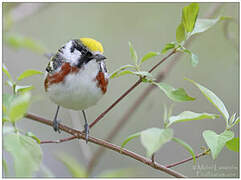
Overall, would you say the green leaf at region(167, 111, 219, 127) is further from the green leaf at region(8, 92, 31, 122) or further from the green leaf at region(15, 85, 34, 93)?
the green leaf at region(15, 85, 34, 93)

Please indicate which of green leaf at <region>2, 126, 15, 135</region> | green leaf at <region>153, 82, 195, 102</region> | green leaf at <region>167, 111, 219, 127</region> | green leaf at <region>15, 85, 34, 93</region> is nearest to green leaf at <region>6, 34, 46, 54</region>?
green leaf at <region>15, 85, 34, 93</region>

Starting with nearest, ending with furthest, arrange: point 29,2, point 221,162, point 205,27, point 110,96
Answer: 1. point 205,27
2. point 29,2
3. point 221,162
4. point 110,96

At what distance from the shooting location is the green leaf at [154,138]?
1296 millimetres

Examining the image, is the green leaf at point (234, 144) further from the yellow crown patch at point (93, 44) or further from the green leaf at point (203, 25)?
the yellow crown patch at point (93, 44)

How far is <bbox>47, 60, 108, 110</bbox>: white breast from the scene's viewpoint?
2.51 metres

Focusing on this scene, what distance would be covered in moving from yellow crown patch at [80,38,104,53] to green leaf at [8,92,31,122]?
3.26 feet

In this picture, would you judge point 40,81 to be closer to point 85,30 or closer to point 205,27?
point 85,30

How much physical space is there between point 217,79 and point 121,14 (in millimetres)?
1646

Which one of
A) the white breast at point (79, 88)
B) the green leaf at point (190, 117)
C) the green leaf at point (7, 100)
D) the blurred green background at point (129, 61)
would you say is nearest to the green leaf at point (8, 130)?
the green leaf at point (7, 100)

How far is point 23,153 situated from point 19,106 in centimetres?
18

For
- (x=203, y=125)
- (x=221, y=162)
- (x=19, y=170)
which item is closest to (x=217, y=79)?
(x=203, y=125)

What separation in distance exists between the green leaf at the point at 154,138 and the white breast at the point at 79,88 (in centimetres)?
119

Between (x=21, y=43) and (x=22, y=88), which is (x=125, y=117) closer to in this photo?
(x=21, y=43)

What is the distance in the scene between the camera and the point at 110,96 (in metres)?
5.42
